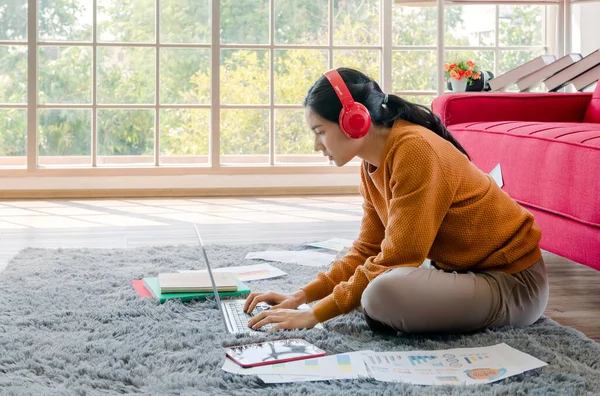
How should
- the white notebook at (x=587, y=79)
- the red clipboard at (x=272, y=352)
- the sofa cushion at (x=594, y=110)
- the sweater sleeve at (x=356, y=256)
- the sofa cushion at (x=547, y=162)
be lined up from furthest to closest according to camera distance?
the white notebook at (x=587, y=79) → the sofa cushion at (x=594, y=110) → the sofa cushion at (x=547, y=162) → the sweater sleeve at (x=356, y=256) → the red clipboard at (x=272, y=352)

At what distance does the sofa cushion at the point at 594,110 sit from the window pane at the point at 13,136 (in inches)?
126

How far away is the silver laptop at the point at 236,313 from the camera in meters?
1.84

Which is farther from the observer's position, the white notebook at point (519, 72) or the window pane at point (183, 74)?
the window pane at point (183, 74)

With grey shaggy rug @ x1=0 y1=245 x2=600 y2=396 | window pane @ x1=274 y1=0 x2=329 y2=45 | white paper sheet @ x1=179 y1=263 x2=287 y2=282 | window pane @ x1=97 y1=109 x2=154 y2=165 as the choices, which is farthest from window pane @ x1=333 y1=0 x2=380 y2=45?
grey shaggy rug @ x1=0 y1=245 x2=600 y2=396

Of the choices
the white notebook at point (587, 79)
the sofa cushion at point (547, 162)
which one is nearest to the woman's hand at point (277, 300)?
the sofa cushion at point (547, 162)

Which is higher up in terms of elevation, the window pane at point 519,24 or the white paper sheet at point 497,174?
the window pane at point 519,24

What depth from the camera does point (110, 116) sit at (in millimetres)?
4922

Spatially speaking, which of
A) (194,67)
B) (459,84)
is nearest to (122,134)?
(194,67)

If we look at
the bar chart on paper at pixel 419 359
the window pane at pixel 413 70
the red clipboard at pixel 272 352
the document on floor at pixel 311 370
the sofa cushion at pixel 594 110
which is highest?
the window pane at pixel 413 70

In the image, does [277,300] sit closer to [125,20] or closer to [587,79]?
[587,79]

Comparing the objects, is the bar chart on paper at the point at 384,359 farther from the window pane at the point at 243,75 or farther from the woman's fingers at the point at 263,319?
the window pane at the point at 243,75

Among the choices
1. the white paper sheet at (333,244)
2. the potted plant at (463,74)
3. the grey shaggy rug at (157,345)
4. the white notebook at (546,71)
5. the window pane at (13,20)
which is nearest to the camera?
the grey shaggy rug at (157,345)

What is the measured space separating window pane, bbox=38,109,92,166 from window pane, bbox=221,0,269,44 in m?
0.98

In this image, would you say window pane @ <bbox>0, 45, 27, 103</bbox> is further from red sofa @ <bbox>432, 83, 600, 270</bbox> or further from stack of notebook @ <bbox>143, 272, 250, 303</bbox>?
stack of notebook @ <bbox>143, 272, 250, 303</bbox>
